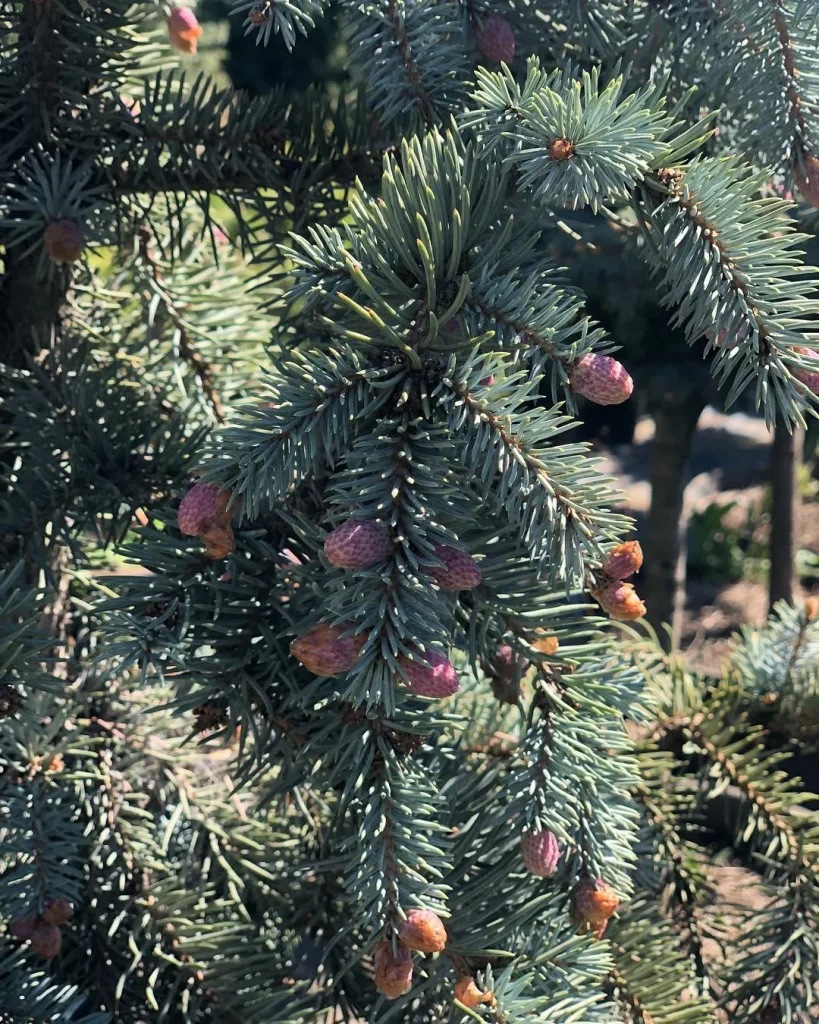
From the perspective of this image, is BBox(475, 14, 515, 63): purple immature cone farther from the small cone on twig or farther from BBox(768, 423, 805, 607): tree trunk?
BBox(768, 423, 805, 607): tree trunk

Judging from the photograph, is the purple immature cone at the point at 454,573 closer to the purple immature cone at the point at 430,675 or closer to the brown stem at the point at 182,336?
the purple immature cone at the point at 430,675

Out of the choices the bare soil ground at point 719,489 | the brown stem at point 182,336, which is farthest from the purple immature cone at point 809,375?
the bare soil ground at point 719,489

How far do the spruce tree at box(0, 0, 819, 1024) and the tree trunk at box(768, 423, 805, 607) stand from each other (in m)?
1.61

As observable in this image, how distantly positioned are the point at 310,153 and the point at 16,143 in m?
0.18

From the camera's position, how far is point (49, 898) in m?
0.60

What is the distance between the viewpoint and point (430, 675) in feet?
1.40

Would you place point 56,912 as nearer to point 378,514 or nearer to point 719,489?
point 378,514

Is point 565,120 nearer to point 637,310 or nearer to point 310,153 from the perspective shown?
point 310,153

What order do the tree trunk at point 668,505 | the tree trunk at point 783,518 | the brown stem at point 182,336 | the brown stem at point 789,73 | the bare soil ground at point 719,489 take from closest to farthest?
1. the brown stem at point 789,73
2. the brown stem at point 182,336
3. the tree trunk at point 668,505
4. the tree trunk at point 783,518
5. the bare soil ground at point 719,489

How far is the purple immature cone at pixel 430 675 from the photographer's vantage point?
42 centimetres

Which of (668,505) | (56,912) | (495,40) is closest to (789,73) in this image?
(495,40)

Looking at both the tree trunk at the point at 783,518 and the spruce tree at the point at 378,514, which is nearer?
the spruce tree at the point at 378,514

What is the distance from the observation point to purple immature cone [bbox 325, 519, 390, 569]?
1.31ft

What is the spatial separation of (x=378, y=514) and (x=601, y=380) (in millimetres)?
106
